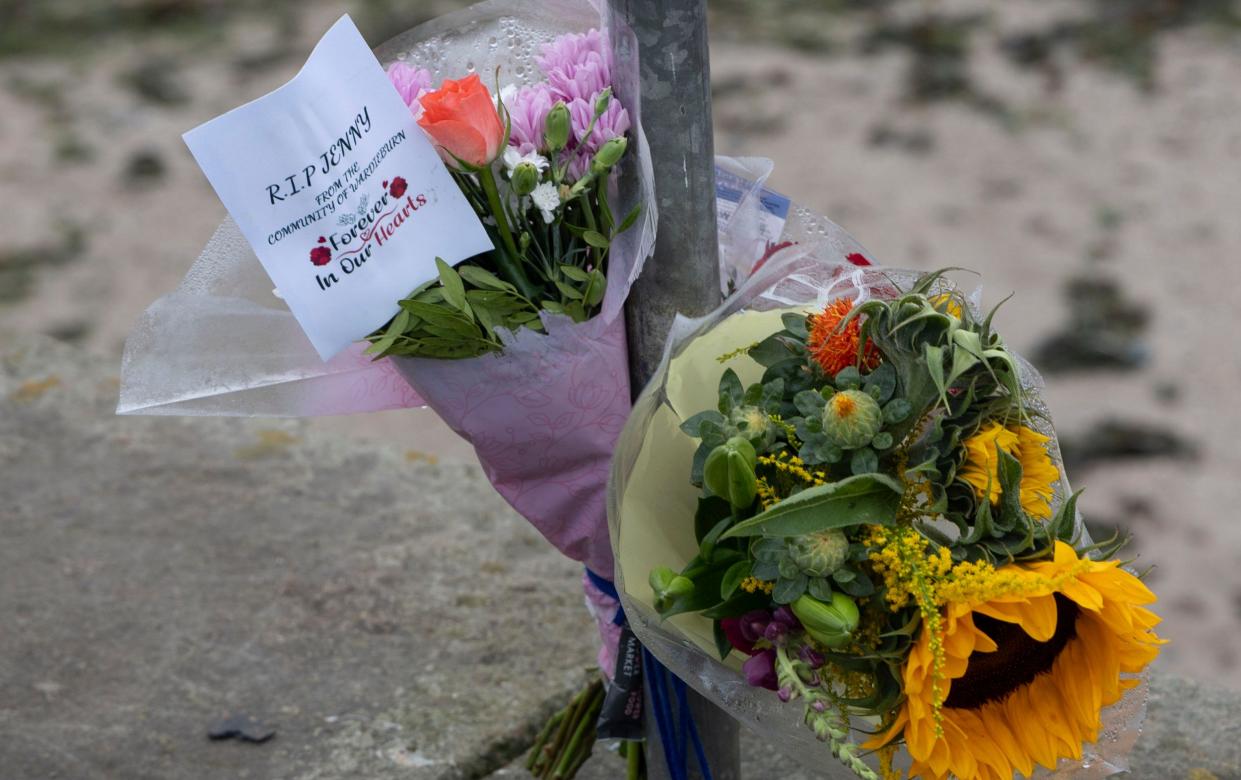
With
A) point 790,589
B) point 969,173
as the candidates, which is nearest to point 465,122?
point 790,589

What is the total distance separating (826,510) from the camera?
1.11 m

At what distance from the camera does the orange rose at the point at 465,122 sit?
125cm

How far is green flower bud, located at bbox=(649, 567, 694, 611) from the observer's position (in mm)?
1169

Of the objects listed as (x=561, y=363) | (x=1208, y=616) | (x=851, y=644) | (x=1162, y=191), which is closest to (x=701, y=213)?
(x=561, y=363)

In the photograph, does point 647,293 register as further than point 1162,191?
No

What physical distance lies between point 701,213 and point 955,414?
377mm

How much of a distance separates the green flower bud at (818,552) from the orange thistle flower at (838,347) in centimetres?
17

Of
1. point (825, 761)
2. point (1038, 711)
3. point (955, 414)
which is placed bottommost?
point (825, 761)

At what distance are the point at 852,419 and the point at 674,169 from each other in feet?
1.26

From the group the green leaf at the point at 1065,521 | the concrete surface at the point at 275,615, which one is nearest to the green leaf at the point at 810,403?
the green leaf at the point at 1065,521

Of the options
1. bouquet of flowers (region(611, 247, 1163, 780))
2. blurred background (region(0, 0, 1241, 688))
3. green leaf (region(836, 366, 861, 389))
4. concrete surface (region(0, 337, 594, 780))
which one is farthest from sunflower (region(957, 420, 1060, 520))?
blurred background (region(0, 0, 1241, 688))

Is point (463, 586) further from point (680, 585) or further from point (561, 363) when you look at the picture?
point (680, 585)

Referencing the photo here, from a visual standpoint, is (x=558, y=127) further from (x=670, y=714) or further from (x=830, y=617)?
(x=670, y=714)

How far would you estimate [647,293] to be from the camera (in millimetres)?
1447
